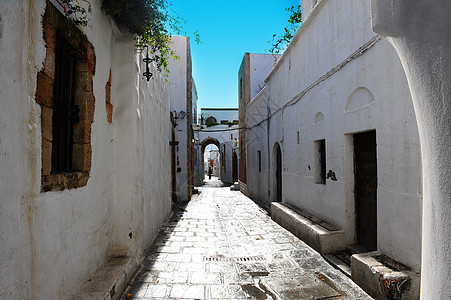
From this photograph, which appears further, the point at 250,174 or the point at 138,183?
the point at 250,174

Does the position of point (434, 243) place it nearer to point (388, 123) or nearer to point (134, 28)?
point (388, 123)

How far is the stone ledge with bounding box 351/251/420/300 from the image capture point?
8.71ft

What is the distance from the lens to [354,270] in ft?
10.7

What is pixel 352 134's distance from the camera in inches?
175

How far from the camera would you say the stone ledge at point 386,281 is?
104 inches

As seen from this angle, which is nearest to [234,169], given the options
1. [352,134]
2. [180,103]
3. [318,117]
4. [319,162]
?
[180,103]

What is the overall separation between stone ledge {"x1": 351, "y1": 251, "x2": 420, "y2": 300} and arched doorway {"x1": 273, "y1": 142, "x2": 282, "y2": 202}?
582 centimetres

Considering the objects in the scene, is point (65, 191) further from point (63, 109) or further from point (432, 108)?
point (432, 108)

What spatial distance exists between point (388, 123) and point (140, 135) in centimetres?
363

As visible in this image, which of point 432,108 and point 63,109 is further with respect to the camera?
point 63,109

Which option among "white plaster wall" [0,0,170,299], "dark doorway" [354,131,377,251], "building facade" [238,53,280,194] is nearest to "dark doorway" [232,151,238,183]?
"building facade" [238,53,280,194]

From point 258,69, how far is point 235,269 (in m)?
12.4

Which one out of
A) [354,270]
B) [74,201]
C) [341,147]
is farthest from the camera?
[341,147]

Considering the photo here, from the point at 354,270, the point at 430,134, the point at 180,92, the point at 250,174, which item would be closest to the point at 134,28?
the point at 430,134
